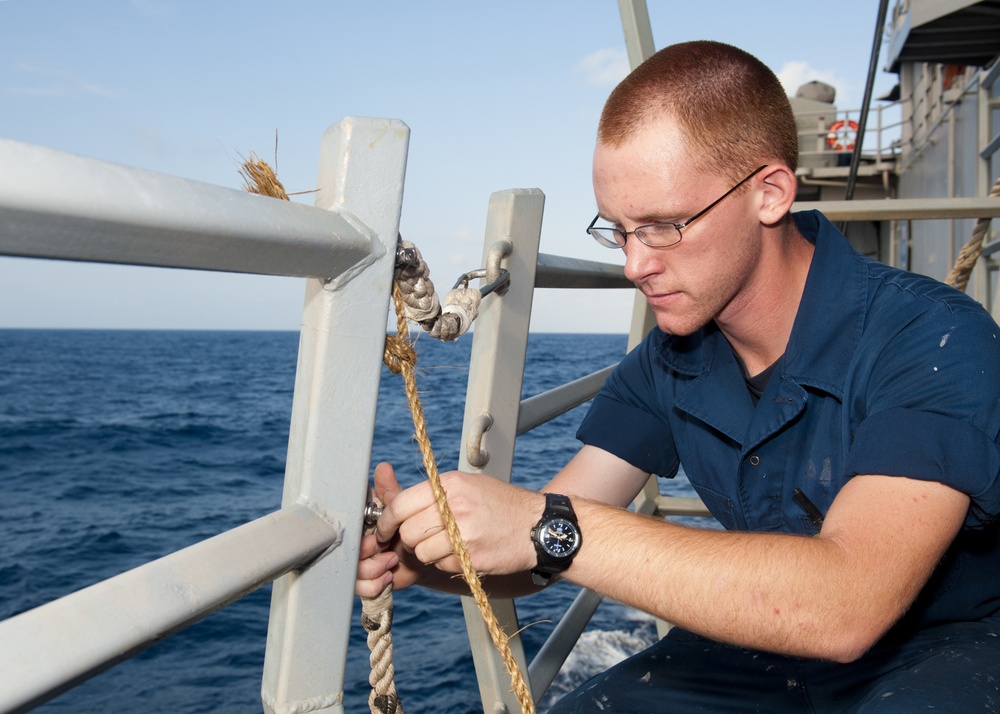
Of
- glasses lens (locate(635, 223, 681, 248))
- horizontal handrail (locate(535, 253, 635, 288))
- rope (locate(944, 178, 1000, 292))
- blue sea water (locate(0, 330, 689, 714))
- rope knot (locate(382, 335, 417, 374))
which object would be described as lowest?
blue sea water (locate(0, 330, 689, 714))

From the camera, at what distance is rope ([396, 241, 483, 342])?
3.56ft

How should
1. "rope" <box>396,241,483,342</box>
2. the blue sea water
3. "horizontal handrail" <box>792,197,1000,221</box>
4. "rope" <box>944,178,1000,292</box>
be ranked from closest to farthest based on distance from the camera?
"rope" <box>396,241,483,342</box>, "horizontal handrail" <box>792,197,1000,221</box>, "rope" <box>944,178,1000,292</box>, the blue sea water

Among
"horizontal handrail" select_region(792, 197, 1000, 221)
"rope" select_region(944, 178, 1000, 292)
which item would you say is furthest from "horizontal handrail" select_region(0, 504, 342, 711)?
"rope" select_region(944, 178, 1000, 292)

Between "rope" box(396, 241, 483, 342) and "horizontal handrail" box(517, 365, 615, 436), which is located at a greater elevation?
"rope" box(396, 241, 483, 342)

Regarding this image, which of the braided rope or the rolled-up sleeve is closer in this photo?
the braided rope

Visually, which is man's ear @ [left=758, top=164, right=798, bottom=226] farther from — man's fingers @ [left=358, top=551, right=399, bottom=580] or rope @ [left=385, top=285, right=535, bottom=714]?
man's fingers @ [left=358, top=551, right=399, bottom=580]

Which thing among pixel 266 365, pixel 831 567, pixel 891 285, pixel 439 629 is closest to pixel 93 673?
pixel 831 567

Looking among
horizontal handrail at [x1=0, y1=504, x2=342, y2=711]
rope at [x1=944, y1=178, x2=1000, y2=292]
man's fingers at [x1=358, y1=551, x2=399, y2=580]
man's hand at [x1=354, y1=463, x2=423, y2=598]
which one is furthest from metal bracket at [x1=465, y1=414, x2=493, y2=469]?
rope at [x1=944, y1=178, x2=1000, y2=292]

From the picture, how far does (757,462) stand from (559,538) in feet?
2.09

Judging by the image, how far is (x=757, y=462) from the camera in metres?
1.75

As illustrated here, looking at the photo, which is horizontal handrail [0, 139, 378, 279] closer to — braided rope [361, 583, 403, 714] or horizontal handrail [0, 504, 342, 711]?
horizontal handrail [0, 504, 342, 711]

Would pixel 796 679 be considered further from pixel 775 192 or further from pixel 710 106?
pixel 710 106

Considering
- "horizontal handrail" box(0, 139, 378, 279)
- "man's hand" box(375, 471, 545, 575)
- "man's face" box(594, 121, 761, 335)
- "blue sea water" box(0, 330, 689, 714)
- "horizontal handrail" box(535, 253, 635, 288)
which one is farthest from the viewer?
"blue sea water" box(0, 330, 689, 714)

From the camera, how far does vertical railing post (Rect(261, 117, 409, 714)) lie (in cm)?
98
